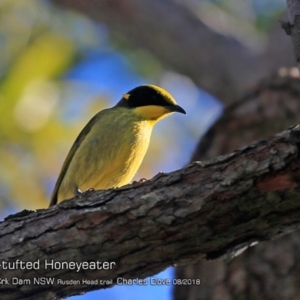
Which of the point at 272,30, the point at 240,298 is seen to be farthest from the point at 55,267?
the point at 272,30

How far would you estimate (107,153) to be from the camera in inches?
215

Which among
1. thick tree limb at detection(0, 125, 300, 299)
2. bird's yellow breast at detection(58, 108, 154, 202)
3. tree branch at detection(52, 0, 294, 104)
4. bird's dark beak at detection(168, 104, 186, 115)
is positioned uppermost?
tree branch at detection(52, 0, 294, 104)

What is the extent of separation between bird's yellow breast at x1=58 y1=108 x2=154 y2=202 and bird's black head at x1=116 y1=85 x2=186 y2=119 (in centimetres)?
29

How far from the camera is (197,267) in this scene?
5.43 meters

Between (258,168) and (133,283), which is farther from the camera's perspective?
(133,283)

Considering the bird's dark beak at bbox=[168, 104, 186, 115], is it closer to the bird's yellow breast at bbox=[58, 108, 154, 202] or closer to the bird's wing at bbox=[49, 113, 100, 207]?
the bird's yellow breast at bbox=[58, 108, 154, 202]

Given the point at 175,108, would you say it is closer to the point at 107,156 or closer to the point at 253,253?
the point at 107,156

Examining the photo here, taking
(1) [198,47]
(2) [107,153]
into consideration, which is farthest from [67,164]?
(1) [198,47]

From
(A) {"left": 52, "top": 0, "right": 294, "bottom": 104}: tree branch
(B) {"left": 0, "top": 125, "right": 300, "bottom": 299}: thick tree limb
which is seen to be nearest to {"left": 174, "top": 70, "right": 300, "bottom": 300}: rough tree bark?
(B) {"left": 0, "top": 125, "right": 300, "bottom": 299}: thick tree limb

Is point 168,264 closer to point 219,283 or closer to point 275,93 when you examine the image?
point 219,283

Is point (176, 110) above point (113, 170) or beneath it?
above

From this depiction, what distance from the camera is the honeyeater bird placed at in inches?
216

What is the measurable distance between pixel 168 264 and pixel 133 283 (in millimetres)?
360

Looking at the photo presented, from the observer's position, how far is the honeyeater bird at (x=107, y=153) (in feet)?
18.0
